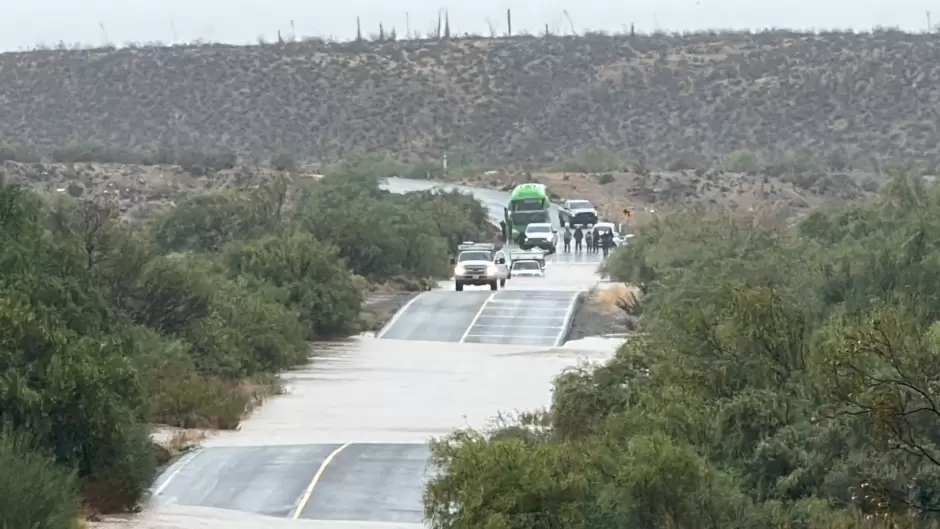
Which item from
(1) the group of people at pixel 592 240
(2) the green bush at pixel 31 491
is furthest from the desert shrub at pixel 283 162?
(2) the green bush at pixel 31 491

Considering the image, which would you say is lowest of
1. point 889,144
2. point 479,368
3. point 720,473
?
point 889,144

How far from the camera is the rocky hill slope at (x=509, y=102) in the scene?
463ft

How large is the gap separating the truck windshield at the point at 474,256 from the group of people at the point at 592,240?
1719 cm

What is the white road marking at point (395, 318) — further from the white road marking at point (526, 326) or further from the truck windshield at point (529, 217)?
the truck windshield at point (529, 217)

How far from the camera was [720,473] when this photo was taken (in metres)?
21.8

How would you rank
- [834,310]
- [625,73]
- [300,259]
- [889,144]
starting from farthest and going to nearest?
1. [625,73]
2. [889,144]
3. [300,259]
4. [834,310]

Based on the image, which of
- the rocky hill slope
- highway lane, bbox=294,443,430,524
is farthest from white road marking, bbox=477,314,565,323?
the rocky hill slope

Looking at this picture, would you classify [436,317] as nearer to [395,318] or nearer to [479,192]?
[395,318]

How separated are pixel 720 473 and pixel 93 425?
11073 millimetres

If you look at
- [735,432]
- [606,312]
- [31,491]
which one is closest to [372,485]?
[735,432]

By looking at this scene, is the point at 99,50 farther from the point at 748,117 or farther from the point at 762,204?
the point at 762,204

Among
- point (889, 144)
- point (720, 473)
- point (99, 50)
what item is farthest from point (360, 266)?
point (99, 50)

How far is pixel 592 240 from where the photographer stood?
90.9m

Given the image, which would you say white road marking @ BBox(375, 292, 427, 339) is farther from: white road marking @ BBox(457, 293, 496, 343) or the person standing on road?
the person standing on road
